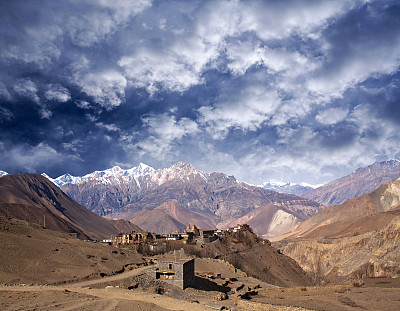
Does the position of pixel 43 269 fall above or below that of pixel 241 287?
above

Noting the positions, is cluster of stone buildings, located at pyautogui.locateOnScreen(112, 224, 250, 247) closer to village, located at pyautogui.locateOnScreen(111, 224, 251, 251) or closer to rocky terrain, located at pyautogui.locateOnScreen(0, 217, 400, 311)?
village, located at pyautogui.locateOnScreen(111, 224, 251, 251)

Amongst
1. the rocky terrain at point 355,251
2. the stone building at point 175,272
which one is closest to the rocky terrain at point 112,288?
the stone building at point 175,272

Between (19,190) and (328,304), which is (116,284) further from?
(19,190)

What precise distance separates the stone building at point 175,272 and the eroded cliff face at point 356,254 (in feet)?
161

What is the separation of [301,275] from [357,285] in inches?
2097

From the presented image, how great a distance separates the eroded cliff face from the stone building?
4906 centimetres

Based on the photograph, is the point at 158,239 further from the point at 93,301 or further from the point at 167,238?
the point at 93,301

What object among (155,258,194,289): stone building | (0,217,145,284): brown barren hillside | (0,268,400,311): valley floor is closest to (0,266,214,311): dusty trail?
(0,268,400,311): valley floor

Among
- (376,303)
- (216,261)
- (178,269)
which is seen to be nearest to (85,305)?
(178,269)

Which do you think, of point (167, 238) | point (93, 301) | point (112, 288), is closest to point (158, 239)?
point (167, 238)

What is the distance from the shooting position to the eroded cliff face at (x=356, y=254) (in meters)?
80.3

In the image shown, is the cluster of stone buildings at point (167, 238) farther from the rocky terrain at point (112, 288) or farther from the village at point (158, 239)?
the rocky terrain at point (112, 288)

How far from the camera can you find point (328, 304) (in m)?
30.9

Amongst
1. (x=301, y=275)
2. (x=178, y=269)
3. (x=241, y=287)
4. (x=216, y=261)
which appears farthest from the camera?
(x=301, y=275)
